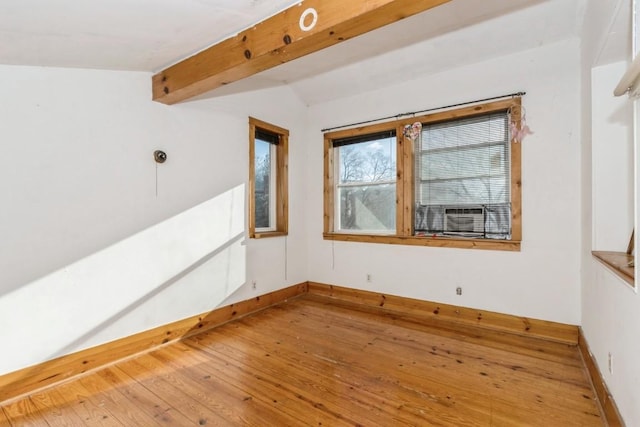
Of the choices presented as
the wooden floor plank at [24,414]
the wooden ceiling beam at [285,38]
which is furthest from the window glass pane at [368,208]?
the wooden floor plank at [24,414]

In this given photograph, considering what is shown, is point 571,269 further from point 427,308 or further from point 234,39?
point 234,39

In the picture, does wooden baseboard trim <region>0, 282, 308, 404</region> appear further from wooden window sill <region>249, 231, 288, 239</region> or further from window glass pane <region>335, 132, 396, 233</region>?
window glass pane <region>335, 132, 396, 233</region>

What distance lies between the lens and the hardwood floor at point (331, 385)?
1.80 metres

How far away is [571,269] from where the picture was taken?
9.21ft

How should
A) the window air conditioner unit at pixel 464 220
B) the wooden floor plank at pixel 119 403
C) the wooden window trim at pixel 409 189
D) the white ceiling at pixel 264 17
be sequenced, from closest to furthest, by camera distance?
the white ceiling at pixel 264 17 → the wooden floor plank at pixel 119 403 → the wooden window trim at pixel 409 189 → the window air conditioner unit at pixel 464 220

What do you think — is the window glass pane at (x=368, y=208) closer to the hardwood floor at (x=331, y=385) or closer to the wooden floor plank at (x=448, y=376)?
the hardwood floor at (x=331, y=385)

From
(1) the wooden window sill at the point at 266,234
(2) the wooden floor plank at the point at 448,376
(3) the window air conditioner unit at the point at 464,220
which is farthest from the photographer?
(1) the wooden window sill at the point at 266,234

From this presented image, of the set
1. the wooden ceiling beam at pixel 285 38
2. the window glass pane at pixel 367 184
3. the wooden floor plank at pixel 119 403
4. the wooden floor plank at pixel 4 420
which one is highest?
the wooden ceiling beam at pixel 285 38

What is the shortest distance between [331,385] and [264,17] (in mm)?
2445

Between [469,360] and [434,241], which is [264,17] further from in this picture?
[469,360]

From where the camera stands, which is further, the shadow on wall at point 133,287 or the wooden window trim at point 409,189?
the wooden window trim at point 409,189

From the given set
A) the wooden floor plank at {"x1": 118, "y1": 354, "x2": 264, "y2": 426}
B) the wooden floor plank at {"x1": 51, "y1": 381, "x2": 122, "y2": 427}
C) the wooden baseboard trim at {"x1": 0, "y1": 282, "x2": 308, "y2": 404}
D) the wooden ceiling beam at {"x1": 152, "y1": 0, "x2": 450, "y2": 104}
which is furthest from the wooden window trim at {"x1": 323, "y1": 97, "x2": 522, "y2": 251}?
the wooden floor plank at {"x1": 51, "y1": 381, "x2": 122, "y2": 427}

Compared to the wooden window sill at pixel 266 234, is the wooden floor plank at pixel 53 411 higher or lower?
lower

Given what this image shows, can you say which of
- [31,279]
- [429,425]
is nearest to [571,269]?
[429,425]
